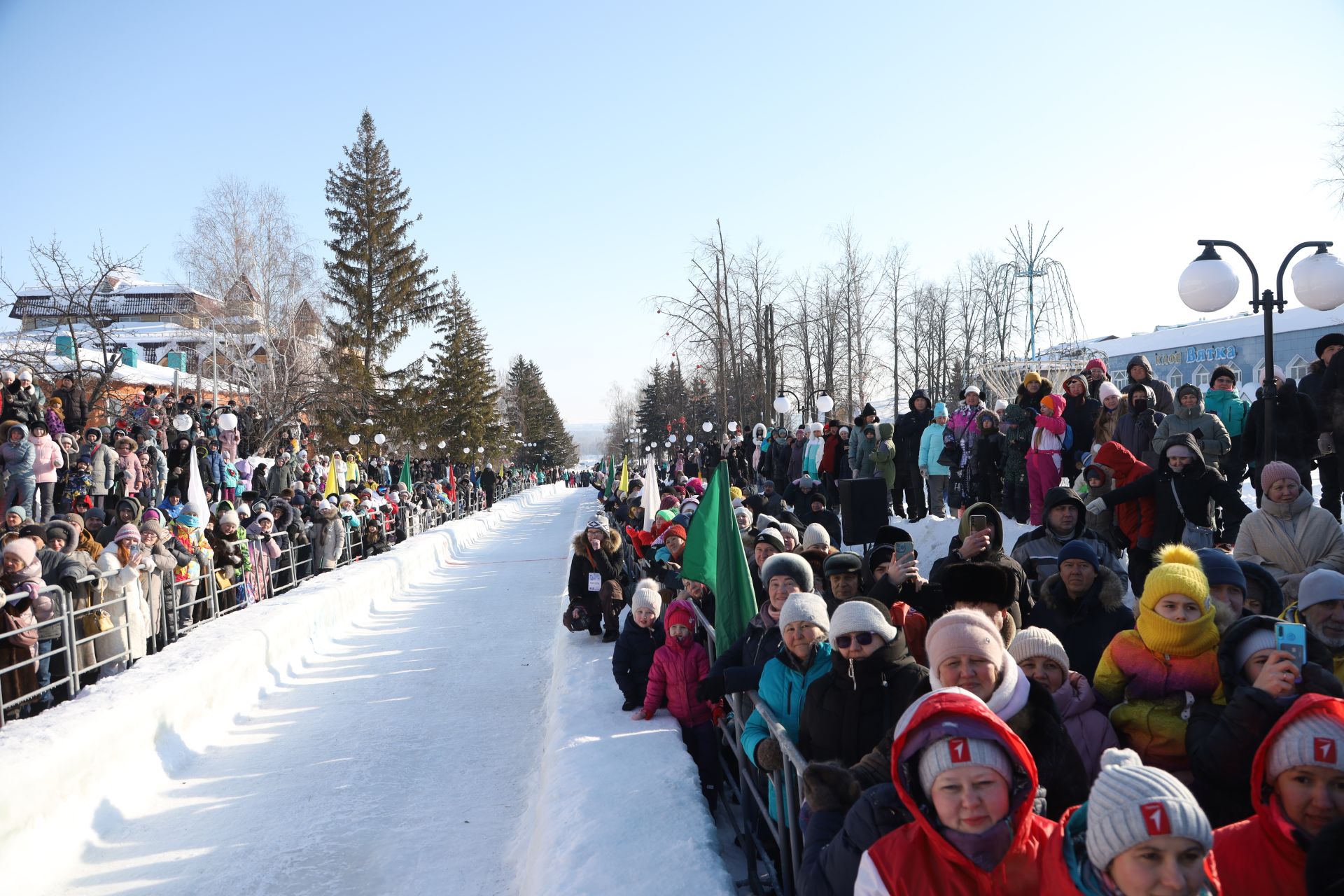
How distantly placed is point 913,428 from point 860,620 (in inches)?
377

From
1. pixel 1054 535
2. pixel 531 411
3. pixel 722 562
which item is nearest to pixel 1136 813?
pixel 722 562

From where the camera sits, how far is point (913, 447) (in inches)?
491

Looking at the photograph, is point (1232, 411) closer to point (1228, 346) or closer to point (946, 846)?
point (946, 846)

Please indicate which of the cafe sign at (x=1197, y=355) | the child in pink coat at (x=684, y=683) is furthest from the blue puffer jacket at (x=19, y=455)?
the cafe sign at (x=1197, y=355)

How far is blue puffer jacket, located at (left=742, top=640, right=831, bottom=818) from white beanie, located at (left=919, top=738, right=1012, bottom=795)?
151cm

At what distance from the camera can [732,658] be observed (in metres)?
4.99

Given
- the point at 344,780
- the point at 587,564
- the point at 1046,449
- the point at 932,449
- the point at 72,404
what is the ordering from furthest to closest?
the point at 72,404
the point at 932,449
the point at 587,564
the point at 1046,449
the point at 344,780

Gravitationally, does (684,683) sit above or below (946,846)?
below

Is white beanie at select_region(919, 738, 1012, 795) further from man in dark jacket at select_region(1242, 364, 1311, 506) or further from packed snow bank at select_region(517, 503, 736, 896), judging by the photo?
man in dark jacket at select_region(1242, 364, 1311, 506)

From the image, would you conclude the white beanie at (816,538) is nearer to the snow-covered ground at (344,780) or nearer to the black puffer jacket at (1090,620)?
the snow-covered ground at (344,780)

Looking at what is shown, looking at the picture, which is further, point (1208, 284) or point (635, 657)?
point (1208, 284)

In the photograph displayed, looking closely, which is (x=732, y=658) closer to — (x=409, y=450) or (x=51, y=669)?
(x=51, y=669)

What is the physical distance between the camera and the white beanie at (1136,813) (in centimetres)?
176

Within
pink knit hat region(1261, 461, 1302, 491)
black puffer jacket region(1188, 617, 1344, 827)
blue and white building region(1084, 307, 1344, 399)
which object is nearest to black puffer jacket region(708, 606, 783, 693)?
black puffer jacket region(1188, 617, 1344, 827)
